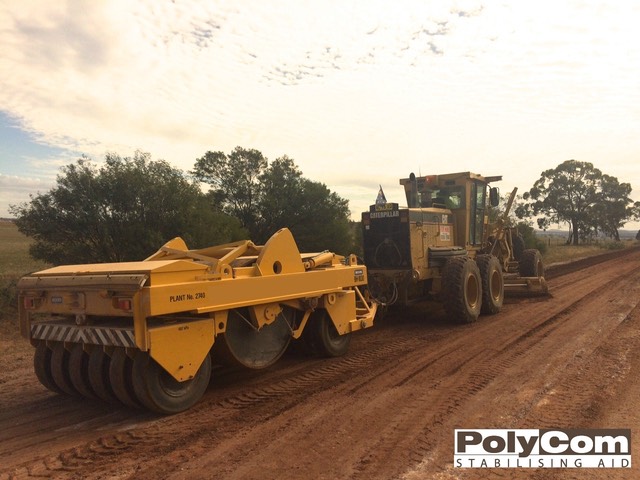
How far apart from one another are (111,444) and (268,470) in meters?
1.48

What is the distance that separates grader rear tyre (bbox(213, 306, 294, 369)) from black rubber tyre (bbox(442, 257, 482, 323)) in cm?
417

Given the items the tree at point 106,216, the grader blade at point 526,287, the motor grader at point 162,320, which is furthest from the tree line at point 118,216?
the grader blade at point 526,287

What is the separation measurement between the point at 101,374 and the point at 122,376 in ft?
1.11

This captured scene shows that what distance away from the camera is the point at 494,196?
11.8m

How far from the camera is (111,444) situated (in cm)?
405

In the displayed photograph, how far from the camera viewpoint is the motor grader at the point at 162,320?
4.47m

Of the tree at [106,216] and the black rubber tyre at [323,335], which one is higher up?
the tree at [106,216]

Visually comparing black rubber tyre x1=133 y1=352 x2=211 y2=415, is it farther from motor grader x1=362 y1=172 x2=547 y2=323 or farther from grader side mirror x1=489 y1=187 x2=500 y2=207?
grader side mirror x1=489 y1=187 x2=500 y2=207

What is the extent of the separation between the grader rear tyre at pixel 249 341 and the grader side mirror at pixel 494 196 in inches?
300

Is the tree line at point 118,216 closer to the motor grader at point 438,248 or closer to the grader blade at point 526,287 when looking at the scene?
the motor grader at point 438,248

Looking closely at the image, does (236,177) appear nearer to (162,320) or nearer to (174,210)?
(174,210)

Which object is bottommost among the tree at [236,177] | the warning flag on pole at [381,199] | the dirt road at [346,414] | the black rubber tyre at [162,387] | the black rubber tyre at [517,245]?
the dirt road at [346,414]

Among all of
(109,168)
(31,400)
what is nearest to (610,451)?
(31,400)

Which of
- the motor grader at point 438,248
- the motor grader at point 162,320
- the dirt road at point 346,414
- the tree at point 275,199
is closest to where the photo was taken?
the dirt road at point 346,414
